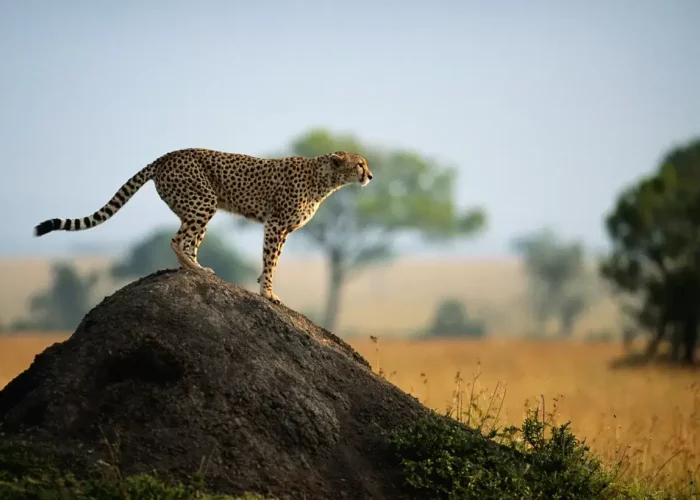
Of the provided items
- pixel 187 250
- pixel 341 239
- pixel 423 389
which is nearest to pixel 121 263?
pixel 341 239

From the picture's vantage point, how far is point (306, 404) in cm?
Answer: 753

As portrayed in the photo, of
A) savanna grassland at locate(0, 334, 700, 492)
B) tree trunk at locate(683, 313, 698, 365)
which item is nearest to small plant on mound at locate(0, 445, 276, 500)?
savanna grassland at locate(0, 334, 700, 492)

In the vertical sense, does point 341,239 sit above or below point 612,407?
above

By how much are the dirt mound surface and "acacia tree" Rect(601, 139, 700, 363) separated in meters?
18.5

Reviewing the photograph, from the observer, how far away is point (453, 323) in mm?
58312

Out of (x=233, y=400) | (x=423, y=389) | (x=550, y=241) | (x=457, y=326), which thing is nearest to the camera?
(x=233, y=400)

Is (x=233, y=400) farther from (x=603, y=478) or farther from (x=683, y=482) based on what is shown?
(x=683, y=482)

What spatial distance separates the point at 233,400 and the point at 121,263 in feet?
157

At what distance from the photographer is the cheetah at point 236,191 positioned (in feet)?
28.5

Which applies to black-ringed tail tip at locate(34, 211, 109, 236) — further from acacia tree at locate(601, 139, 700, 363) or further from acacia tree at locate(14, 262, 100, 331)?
acacia tree at locate(14, 262, 100, 331)

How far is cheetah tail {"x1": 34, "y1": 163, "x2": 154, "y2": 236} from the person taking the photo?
328 inches

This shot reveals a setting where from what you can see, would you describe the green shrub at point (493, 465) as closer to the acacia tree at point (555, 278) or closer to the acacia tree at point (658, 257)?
the acacia tree at point (658, 257)

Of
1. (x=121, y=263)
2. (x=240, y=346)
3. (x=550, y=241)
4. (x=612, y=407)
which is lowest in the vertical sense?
(x=240, y=346)

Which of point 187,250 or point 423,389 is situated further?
point 423,389
